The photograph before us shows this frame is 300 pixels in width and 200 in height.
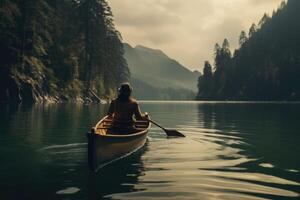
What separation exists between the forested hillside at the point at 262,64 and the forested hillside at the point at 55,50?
68666 mm

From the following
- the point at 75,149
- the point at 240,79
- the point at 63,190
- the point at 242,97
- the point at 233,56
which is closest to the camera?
the point at 63,190

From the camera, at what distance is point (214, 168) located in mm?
12289

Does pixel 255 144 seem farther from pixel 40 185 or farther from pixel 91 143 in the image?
pixel 40 185

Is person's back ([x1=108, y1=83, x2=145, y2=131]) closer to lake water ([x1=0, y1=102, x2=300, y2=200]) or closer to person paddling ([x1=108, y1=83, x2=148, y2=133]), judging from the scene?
person paddling ([x1=108, y1=83, x2=148, y2=133])

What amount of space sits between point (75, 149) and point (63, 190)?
6662 mm

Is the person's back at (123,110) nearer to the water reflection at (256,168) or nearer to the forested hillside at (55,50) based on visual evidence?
the water reflection at (256,168)

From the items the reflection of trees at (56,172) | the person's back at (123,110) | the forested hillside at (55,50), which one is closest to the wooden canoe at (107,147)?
the reflection of trees at (56,172)

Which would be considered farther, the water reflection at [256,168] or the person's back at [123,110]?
the person's back at [123,110]

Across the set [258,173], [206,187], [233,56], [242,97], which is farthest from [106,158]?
[233,56]

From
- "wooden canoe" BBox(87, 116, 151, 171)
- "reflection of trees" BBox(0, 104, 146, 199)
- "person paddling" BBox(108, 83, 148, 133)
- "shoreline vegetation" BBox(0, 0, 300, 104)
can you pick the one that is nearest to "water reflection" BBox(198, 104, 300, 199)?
"reflection of trees" BBox(0, 104, 146, 199)

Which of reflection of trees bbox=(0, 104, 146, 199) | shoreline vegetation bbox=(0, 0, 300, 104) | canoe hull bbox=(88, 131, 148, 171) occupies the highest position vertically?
shoreline vegetation bbox=(0, 0, 300, 104)

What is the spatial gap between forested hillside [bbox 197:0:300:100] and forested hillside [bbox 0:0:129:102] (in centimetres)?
6867

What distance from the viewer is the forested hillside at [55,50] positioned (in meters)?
59.6

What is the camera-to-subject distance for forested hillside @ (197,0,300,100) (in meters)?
148
